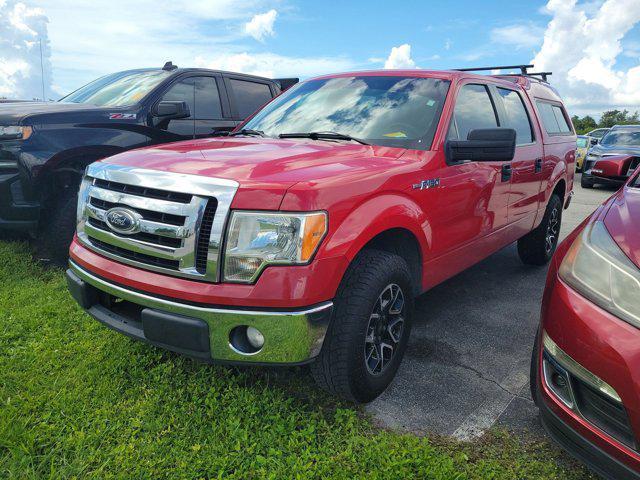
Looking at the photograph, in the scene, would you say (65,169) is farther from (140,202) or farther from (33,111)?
(140,202)

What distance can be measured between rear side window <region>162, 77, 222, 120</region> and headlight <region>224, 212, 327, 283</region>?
3421 mm

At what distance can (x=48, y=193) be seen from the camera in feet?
13.3

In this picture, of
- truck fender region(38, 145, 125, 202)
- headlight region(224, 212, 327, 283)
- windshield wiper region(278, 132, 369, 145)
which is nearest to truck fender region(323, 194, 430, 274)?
headlight region(224, 212, 327, 283)

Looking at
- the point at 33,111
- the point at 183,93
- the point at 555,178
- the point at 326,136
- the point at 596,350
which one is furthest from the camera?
the point at 183,93

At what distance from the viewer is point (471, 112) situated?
3.32 metres

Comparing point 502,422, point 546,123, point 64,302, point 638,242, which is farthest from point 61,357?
point 546,123

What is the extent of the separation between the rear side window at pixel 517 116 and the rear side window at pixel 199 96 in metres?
3.02

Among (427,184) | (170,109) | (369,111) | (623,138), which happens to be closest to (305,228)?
(427,184)

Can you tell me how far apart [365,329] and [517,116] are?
275cm

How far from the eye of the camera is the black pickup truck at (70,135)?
12.7 feet

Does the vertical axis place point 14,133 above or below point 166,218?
above

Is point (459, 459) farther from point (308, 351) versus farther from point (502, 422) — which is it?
point (308, 351)

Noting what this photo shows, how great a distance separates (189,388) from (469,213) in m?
2.01

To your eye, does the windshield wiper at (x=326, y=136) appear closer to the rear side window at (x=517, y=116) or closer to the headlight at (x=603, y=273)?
the headlight at (x=603, y=273)
